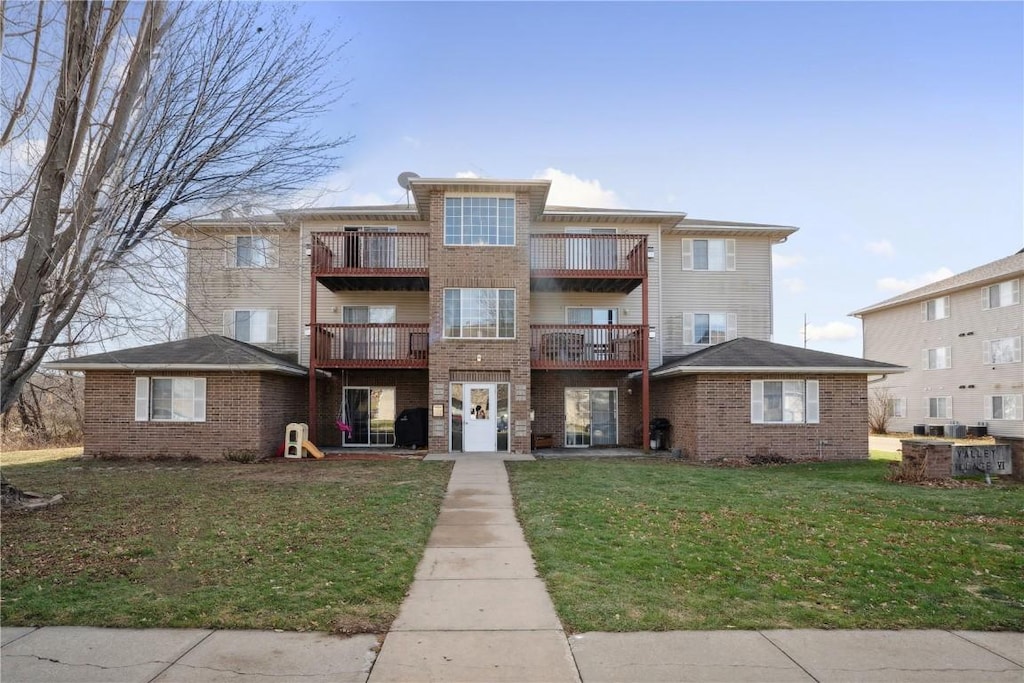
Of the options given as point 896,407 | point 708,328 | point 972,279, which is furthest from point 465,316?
point 896,407

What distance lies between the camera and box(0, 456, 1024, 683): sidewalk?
3.98 m

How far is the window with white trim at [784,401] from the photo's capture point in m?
16.8

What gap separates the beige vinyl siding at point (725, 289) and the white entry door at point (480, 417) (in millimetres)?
7276

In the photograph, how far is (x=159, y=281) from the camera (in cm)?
777

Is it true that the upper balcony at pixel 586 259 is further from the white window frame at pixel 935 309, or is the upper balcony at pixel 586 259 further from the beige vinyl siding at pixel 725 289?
the white window frame at pixel 935 309

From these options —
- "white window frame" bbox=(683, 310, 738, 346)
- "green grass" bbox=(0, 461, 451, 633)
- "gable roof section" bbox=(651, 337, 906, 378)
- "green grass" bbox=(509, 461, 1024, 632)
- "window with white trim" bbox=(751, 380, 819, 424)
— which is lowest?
"green grass" bbox=(509, 461, 1024, 632)

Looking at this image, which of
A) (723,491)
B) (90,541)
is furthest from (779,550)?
(90,541)

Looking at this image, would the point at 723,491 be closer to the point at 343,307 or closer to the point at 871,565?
the point at 871,565

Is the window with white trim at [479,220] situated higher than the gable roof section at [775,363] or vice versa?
the window with white trim at [479,220]

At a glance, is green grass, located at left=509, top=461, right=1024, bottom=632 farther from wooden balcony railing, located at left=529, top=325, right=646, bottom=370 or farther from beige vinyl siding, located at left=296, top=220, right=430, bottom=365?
beige vinyl siding, located at left=296, top=220, right=430, bottom=365

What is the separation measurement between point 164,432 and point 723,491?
1426 cm

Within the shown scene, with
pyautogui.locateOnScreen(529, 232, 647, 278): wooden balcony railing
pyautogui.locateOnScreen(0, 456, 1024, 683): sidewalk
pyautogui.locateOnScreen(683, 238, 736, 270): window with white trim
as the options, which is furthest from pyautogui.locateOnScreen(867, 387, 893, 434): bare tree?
pyautogui.locateOnScreen(0, 456, 1024, 683): sidewalk

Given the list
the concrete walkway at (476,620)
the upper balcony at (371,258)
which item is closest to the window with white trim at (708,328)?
the upper balcony at (371,258)

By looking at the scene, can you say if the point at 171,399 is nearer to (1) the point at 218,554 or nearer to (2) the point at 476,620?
(1) the point at 218,554
